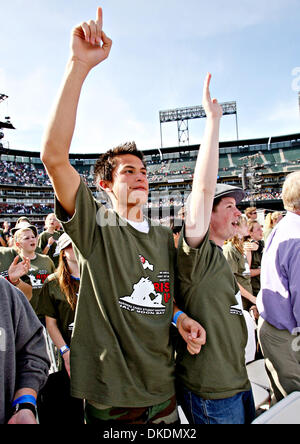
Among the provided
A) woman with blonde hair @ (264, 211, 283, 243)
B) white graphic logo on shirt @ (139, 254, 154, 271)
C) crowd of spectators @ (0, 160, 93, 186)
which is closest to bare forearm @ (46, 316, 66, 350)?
white graphic logo on shirt @ (139, 254, 154, 271)

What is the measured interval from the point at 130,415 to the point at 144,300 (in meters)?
0.48

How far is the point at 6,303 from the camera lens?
131 cm

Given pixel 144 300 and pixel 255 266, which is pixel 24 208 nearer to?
pixel 255 266

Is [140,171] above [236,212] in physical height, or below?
above

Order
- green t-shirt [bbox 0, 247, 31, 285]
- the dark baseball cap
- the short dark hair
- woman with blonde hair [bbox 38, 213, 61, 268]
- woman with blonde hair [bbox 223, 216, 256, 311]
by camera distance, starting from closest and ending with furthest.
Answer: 1. the short dark hair
2. the dark baseball cap
3. woman with blonde hair [bbox 223, 216, 256, 311]
4. green t-shirt [bbox 0, 247, 31, 285]
5. woman with blonde hair [bbox 38, 213, 61, 268]

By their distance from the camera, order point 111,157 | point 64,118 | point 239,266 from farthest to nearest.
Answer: point 239,266 → point 111,157 → point 64,118

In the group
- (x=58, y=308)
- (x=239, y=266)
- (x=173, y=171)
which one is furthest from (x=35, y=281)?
(x=173, y=171)

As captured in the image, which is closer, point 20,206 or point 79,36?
point 79,36

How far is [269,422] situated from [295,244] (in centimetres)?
109

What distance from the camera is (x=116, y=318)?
1.34m

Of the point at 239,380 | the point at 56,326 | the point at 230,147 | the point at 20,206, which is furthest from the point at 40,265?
the point at 230,147

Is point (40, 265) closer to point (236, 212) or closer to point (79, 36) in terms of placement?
point (236, 212)

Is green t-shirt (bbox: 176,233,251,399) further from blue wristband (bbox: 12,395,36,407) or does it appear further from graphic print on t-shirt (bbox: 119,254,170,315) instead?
blue wristband (bbox: 12,395,36,407)

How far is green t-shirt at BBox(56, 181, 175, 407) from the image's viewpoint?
130cm
